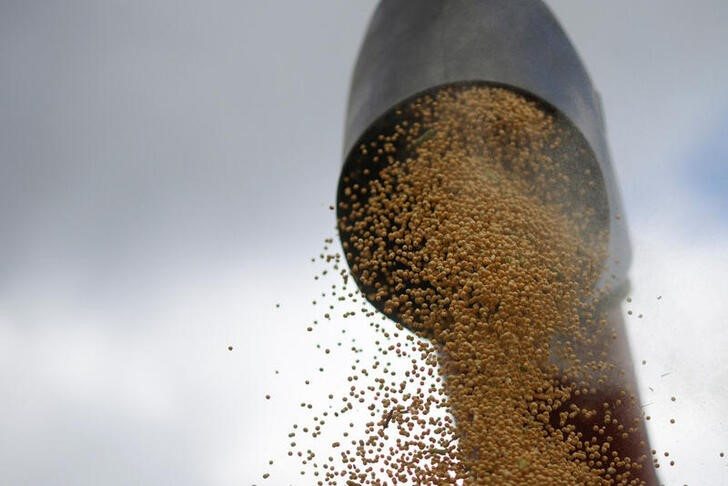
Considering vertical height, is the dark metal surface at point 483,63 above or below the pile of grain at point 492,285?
above

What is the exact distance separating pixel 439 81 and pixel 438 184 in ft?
1.59

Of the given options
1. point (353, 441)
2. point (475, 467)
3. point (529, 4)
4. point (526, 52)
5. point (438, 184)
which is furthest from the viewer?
point (529, 4)

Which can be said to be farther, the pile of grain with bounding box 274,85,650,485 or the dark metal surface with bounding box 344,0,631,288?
the dark metal surface with bounding box 344,0,631,288

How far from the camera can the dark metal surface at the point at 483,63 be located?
355 cm

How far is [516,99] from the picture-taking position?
3.53 m

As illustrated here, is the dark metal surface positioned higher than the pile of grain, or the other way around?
the dark metal surface

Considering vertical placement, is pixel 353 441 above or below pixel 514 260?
below

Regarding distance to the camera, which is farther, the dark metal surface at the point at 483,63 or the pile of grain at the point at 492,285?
the dark metal surface at the point at 483,63

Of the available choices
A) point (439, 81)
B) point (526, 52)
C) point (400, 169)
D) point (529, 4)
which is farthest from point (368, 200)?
point (529, 4)

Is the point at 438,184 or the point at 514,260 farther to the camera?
the point at 438,184

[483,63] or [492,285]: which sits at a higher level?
[483,63]

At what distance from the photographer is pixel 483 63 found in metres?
3.55

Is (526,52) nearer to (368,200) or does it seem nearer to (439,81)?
(439,81)

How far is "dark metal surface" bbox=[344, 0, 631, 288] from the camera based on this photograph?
355 centimetres
